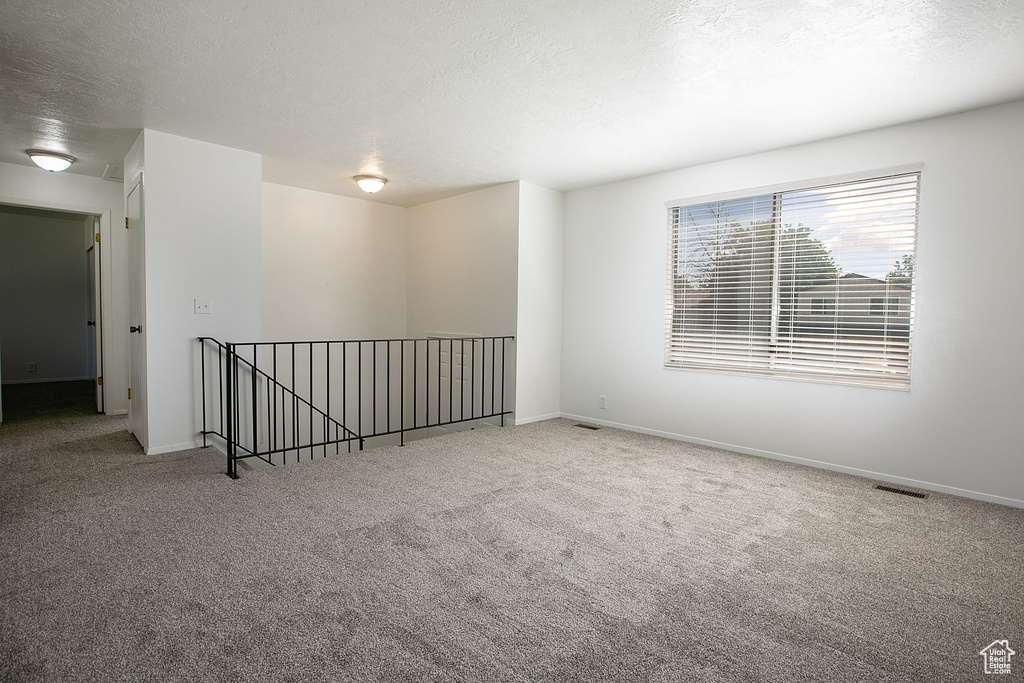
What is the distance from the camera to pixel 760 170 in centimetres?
417

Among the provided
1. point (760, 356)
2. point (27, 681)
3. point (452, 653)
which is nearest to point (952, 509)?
point (760, 356)

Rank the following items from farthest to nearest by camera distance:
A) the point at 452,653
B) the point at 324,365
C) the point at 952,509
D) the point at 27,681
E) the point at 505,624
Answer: the point at 324,365 < the point at 952,509 < the point at 505,624 < the point at 452,653 < the point at 27,681

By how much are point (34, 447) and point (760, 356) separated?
5771mm

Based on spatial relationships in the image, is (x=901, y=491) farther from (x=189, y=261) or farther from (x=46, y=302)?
(x=46, y=302)

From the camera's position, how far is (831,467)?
12.5 feet

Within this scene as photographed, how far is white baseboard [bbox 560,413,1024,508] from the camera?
3207mm

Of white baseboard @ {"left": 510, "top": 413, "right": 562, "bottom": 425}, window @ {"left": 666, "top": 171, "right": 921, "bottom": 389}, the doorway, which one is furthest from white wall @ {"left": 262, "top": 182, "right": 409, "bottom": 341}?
the doorway

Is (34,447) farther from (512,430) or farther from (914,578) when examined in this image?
(914,578)

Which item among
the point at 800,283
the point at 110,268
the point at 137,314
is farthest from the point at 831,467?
the point at 110,268

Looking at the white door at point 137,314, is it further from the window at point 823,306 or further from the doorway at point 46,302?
the window at point 823,306

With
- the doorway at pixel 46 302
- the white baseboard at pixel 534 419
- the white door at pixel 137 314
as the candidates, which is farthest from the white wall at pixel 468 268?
the doorway at pixel 46 302

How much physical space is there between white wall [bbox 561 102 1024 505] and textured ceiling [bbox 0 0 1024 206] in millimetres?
229

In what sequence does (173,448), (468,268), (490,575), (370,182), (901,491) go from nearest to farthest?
1. (490,575)
2. (901,491)
3. (173,448)
4. (370,182)
5. (468,268)

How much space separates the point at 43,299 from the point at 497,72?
8.75m
